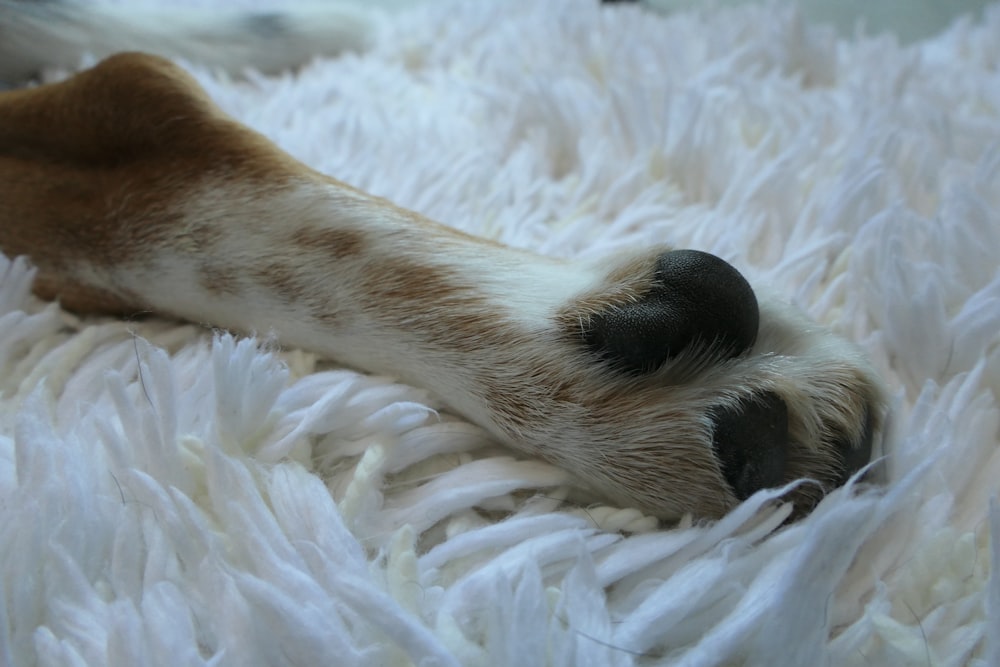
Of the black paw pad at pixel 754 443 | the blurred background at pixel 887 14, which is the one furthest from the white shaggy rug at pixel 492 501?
the blurred background at pixel 887 14

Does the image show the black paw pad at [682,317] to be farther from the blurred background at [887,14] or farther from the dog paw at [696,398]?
the blurred background at [887,14]

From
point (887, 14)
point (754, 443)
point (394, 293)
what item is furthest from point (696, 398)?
point (887, 14)

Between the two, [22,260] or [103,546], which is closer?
[103,546]

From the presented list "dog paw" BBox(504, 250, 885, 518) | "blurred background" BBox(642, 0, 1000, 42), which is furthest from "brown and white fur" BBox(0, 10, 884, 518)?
"blurred background" BBox(642, 0, 1000, 42)

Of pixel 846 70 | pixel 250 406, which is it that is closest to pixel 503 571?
pixel 250 406

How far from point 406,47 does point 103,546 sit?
3.42 ft

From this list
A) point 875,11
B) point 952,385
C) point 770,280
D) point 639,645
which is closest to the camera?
point 639,645

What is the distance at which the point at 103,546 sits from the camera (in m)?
0.35

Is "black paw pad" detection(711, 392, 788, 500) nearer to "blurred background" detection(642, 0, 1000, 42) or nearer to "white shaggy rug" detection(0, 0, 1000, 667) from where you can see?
"white shaggy rug" detection(0, 0, 1000, 667)

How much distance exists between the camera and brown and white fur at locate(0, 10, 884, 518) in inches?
14.3

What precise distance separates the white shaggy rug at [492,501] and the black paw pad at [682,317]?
77 mm

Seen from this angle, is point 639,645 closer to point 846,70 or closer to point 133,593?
point 133,593

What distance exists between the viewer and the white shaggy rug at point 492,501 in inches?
12.1

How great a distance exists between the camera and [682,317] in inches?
14.5
